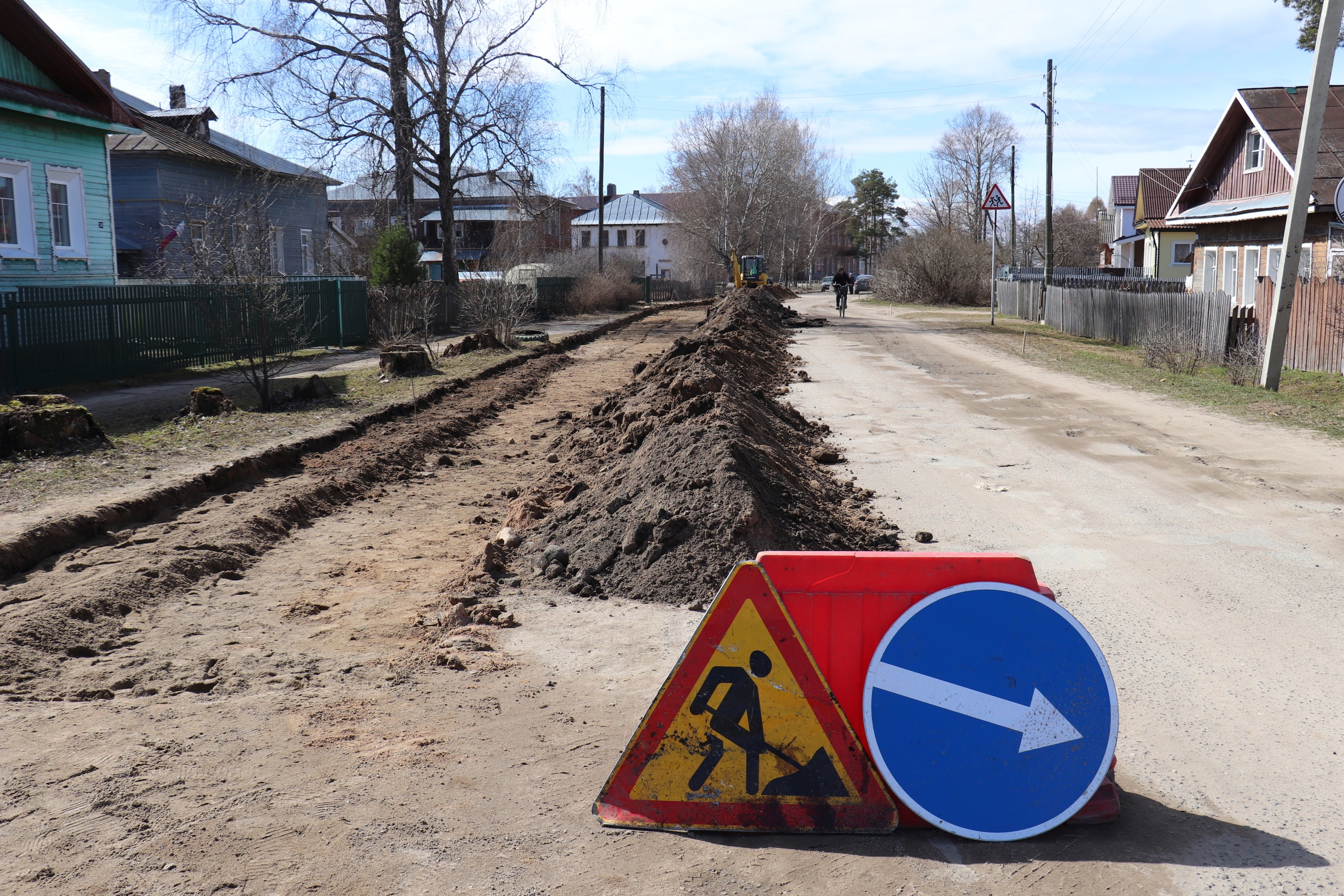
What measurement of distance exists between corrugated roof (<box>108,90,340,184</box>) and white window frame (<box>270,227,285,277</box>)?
2.05 meters

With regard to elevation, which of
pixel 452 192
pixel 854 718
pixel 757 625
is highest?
pixel 452 192

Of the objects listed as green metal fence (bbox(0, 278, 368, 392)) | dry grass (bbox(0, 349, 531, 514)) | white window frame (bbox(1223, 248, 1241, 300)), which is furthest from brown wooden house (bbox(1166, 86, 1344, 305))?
green metal fence (bbox(0, 278, 368, 392))

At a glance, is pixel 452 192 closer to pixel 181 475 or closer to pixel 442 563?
pixel 181 475

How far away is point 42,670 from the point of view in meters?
4.92

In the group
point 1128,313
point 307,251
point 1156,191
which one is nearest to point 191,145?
point 307,251

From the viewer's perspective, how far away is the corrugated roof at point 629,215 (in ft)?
306

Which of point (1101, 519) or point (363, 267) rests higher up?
point (363, 267)

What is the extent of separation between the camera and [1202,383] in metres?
16.3

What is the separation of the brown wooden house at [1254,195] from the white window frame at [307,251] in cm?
2921

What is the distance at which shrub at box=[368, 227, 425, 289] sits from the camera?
87.8 feet

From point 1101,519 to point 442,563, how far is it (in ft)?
16.0

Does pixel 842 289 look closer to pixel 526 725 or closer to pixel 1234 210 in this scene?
pixel 1234 210

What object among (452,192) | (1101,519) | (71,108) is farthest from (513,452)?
(452,192)

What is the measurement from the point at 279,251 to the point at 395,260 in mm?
9509
